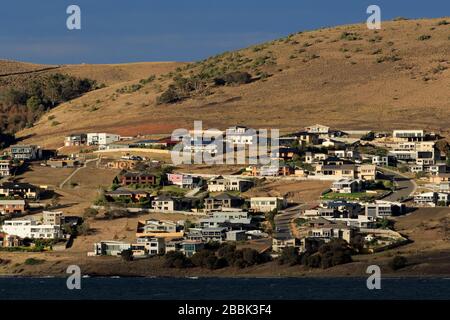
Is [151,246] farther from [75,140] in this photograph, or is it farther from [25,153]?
[75,140]

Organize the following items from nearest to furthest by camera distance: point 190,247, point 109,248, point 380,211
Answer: point 190,247, point 109,248, point 380,211

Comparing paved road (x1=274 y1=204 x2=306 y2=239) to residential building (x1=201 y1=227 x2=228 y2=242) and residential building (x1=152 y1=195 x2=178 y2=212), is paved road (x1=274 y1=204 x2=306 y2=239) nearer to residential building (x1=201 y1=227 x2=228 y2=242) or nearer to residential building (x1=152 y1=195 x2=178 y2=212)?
residential building (x1=201 y1=227 x2=228 y2=242)

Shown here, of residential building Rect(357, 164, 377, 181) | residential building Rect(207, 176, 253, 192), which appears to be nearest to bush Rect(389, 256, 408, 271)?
residential building Rect(207, 176, 253, 192)

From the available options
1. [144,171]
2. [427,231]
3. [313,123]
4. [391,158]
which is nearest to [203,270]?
[427,231]

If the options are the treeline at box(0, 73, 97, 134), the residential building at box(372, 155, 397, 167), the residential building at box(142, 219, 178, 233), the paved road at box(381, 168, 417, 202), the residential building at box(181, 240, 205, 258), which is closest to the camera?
the residential building at box(181, 240, 205, 258)

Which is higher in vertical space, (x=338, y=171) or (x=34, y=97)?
(x=34, y=97)

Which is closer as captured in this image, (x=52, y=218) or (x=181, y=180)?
(x=52, y=218)

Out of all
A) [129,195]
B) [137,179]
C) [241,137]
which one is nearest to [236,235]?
[129,195]
